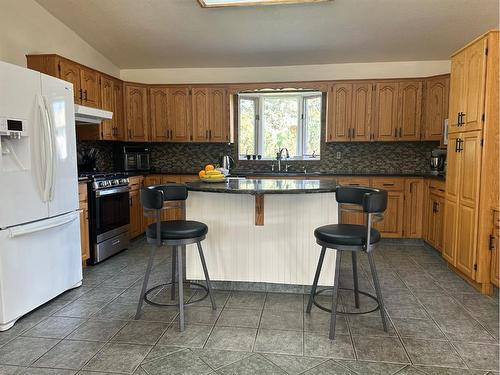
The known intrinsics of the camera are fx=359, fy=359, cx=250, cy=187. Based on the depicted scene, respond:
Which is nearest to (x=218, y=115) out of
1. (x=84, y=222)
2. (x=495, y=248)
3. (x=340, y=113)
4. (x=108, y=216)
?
(x=340, y=113)

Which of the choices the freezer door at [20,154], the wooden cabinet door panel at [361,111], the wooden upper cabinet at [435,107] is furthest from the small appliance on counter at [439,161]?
the freezer door at [20,154]

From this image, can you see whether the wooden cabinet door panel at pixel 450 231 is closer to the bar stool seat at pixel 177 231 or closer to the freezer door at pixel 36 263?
the bar stool seat at pixel 177 231

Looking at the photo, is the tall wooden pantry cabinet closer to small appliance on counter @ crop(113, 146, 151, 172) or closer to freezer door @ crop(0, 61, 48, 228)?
freezer door @ crop(0, 61, 48, 228)

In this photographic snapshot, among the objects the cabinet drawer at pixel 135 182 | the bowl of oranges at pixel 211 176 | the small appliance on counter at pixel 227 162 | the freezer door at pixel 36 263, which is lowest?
the freezer door at pixel 36 263

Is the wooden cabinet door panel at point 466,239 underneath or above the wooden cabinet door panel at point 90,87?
underneath

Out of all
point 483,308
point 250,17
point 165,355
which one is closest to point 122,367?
point 165,355

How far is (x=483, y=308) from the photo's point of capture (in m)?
2.87

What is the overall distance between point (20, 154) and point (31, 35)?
2101 millimetres

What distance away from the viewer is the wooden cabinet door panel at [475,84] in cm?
310

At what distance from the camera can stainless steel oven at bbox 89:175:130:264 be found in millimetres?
3975

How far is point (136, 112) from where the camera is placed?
18.2 feet

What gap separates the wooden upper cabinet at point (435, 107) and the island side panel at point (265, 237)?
284 centimetres

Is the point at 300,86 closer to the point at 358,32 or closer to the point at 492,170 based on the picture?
the point at 358,32

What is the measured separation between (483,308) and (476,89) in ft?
6.15
